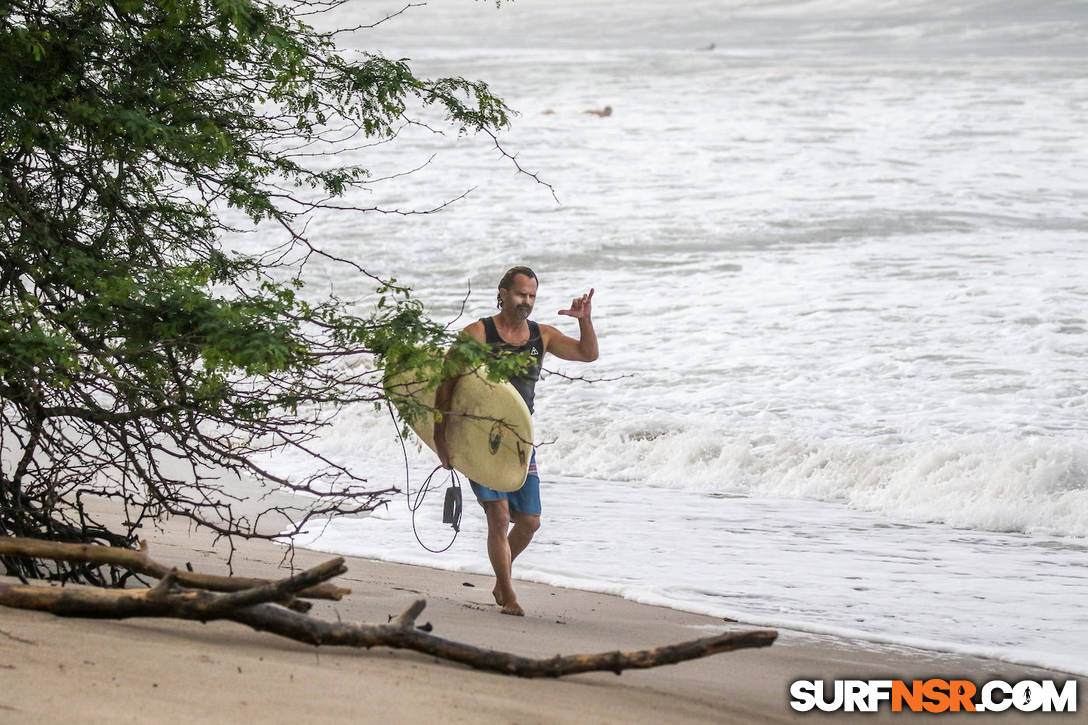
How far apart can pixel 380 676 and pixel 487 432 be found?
187cm

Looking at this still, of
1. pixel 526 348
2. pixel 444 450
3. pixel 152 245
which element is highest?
pixel 152 245

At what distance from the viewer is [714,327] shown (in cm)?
1509

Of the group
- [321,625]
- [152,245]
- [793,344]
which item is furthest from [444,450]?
[793,344]

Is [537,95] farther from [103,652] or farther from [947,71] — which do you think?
[103,652]

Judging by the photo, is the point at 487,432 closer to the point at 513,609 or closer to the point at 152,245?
the point at 513,609

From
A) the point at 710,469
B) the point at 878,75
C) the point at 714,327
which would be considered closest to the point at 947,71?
the point at 878,75

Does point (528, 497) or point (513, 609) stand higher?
point (528, 497)

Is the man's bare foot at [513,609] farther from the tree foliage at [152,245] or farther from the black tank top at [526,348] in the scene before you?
the tree foliage at [152,245]

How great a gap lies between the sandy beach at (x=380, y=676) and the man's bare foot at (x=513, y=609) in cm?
Answer: 13

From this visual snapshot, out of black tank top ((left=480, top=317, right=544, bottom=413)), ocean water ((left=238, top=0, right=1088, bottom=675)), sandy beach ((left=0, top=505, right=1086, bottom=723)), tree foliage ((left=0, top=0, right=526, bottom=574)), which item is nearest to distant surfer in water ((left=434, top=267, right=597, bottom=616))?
black tank top ((left=480, top=317, right=544, bottom=413))

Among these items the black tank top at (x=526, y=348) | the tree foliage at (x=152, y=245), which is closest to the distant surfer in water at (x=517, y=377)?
the black tank top at (x=526, y=348)

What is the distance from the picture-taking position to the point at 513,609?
570 cm

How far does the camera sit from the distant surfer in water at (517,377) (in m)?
5.50

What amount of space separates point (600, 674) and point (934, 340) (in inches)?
421
